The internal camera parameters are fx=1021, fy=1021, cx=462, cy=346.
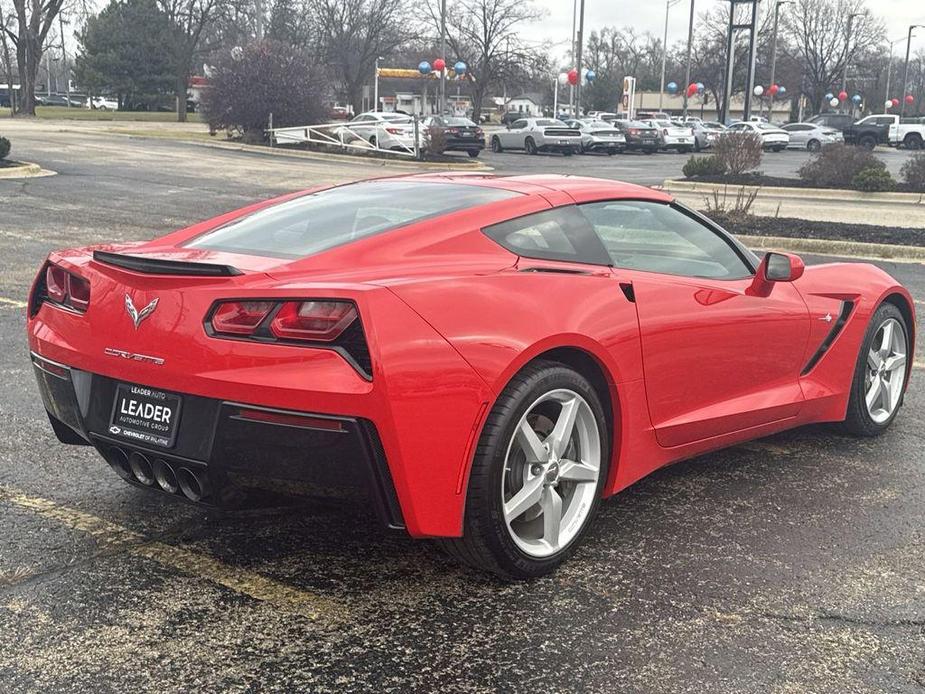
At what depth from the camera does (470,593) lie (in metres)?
3.35

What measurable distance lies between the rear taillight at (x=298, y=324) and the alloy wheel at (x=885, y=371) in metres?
3.12

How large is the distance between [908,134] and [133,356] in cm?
5713

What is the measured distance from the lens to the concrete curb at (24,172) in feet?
65.7

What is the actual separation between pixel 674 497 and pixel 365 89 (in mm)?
70671

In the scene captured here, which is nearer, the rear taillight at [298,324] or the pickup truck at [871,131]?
the rear taillight at [298,324]

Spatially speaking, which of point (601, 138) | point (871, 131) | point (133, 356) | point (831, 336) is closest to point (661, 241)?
point (831, 336)

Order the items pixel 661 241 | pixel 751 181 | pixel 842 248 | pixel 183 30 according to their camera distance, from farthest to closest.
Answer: pixel 183 30 → pixel 751 181 → pixel 842 248 → pixel 661 241

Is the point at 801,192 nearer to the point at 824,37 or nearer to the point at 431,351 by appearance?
the point at 431,351

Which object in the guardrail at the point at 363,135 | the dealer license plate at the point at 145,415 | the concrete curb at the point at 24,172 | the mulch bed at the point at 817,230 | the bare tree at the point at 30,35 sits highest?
the bare tree at the point at 30,35

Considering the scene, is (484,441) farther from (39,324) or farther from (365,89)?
(365,89)

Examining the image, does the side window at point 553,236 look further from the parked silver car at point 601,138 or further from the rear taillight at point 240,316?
the parked silver car at point 601,138

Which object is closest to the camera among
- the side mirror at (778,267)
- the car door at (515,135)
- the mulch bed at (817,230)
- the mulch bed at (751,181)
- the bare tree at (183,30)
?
the side mirror at (778,267)

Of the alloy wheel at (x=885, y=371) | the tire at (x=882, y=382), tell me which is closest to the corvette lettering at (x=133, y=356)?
the tire at (x=882, y=382)

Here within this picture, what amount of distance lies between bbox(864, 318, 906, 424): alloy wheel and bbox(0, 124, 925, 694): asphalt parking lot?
34 centimetres
